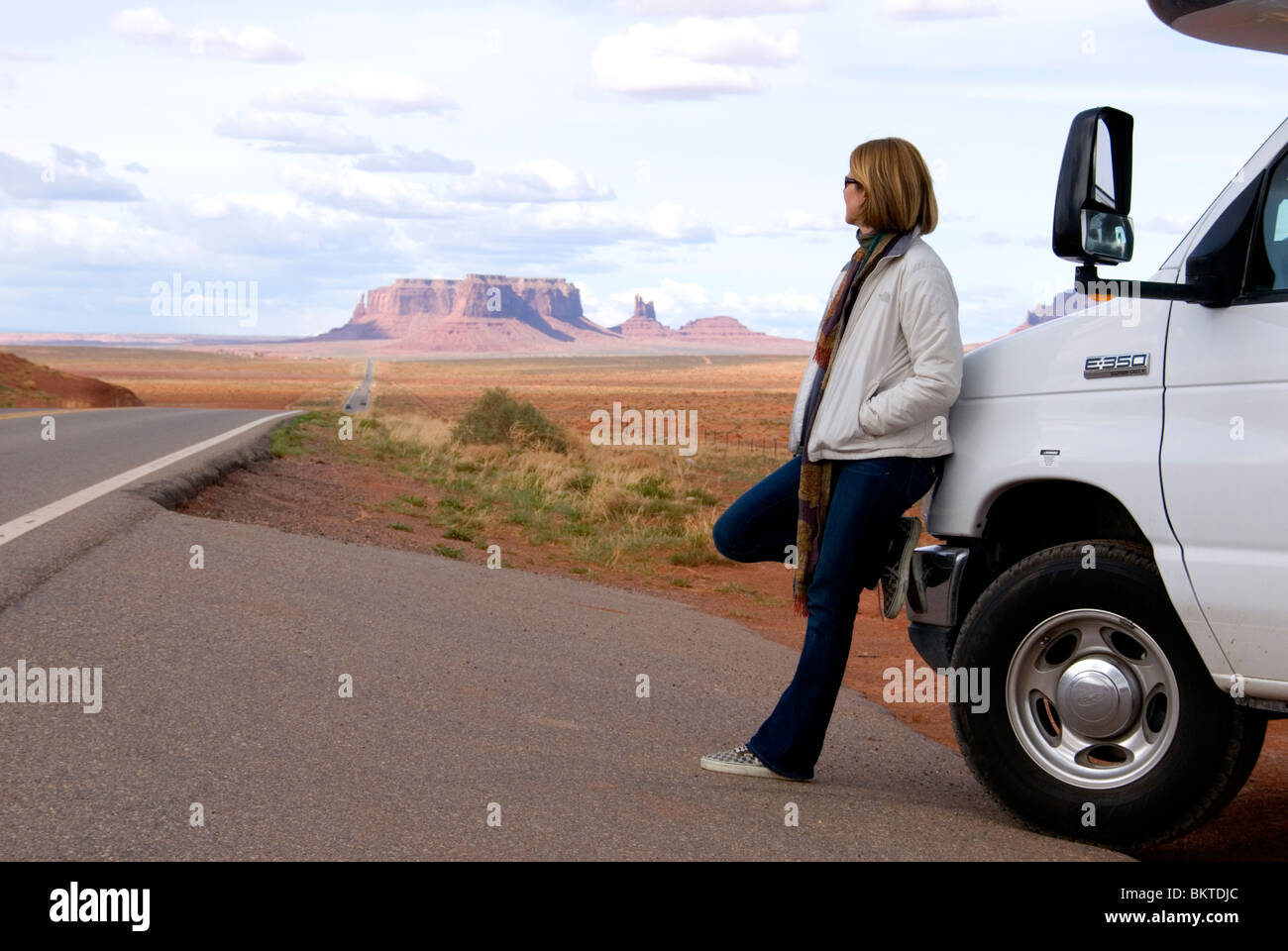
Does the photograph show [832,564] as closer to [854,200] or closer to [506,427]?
[854,200]

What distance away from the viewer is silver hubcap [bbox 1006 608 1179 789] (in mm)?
3848

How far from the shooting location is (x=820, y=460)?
4.29 m

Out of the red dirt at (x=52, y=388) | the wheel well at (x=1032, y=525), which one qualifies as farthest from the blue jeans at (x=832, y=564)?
the red dirt at (x=52, y=388)

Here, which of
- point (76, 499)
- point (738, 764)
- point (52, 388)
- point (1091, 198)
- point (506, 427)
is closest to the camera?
point (1091, 198)

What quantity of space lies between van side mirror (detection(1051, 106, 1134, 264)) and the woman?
0.61 metres

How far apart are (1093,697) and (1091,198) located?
58.7 inches

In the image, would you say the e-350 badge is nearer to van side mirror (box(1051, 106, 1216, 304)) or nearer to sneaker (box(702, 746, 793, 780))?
van side mirror (box(1051, 106, 1216, 304))

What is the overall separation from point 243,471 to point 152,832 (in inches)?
519

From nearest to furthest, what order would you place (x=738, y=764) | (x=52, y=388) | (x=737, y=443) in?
(x=738, y=764) < (x=737, y=443) < (x=52, y=388)

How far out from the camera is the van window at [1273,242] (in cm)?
358

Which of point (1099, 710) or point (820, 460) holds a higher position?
point (820, 460)

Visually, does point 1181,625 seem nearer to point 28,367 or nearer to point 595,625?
point 595,625

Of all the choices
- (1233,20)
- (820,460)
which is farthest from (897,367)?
(1233,20)

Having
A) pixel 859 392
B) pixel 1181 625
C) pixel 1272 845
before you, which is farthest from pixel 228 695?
pixel 1272 845
